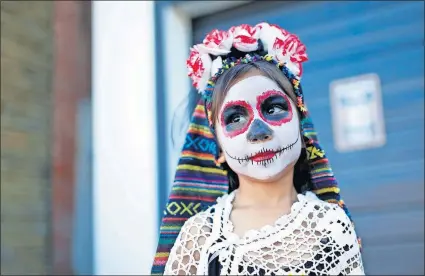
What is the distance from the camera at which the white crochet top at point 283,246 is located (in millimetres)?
1896

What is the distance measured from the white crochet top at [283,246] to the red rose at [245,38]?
20.1 inches

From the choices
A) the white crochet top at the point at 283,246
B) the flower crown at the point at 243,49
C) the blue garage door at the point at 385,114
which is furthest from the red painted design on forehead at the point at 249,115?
the blue garage door at the point at 385,114

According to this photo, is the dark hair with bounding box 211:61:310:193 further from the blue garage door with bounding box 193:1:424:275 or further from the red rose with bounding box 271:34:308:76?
the blue garage door with bounding box 193:1:424:275

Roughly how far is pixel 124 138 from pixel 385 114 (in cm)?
133

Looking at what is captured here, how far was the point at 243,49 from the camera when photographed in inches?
85.0

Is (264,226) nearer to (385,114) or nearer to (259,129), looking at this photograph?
(259,129)

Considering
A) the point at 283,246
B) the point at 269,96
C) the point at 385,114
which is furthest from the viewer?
the point at 385,114

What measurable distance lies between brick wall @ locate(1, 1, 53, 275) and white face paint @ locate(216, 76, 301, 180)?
1720mm

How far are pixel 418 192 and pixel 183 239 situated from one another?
52.2 inches

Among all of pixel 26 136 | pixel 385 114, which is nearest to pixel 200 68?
pixel 385 114

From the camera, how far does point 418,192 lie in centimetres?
293

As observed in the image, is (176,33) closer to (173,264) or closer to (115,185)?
(115,185)

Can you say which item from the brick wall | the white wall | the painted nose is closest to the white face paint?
the painted nose

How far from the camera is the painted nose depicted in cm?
197
